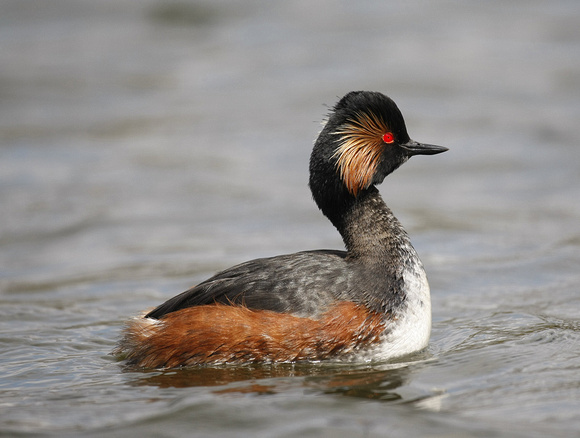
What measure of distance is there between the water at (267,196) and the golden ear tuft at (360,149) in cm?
160

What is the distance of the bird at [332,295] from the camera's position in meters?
6.86

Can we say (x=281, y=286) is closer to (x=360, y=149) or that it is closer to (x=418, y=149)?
(x=360, y=149)

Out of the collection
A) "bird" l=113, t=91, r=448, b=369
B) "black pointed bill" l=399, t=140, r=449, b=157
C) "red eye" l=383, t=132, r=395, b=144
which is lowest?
"bird" l=113, t=91, r=448, b=369

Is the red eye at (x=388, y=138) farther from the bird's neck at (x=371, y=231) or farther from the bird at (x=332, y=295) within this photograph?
the bird's neck at (x=371, y=231)

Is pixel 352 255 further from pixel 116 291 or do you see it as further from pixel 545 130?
pixel 545 130

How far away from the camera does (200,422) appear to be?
570 cm

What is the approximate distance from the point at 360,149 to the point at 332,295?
4.22ft

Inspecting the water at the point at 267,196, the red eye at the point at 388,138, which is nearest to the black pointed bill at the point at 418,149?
the red eye at the point at 388,138

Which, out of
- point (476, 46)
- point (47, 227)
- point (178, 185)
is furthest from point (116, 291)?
point (476, 46)

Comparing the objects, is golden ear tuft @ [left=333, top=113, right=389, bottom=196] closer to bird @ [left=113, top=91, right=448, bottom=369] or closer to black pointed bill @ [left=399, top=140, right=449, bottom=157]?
bird @ [left=113, top=91, right=448, bottom=369]

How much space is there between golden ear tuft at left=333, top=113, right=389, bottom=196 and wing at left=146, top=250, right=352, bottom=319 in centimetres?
68

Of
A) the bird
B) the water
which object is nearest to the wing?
the bird

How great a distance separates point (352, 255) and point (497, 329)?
1514 millimetres

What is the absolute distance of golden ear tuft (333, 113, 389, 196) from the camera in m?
7.31
